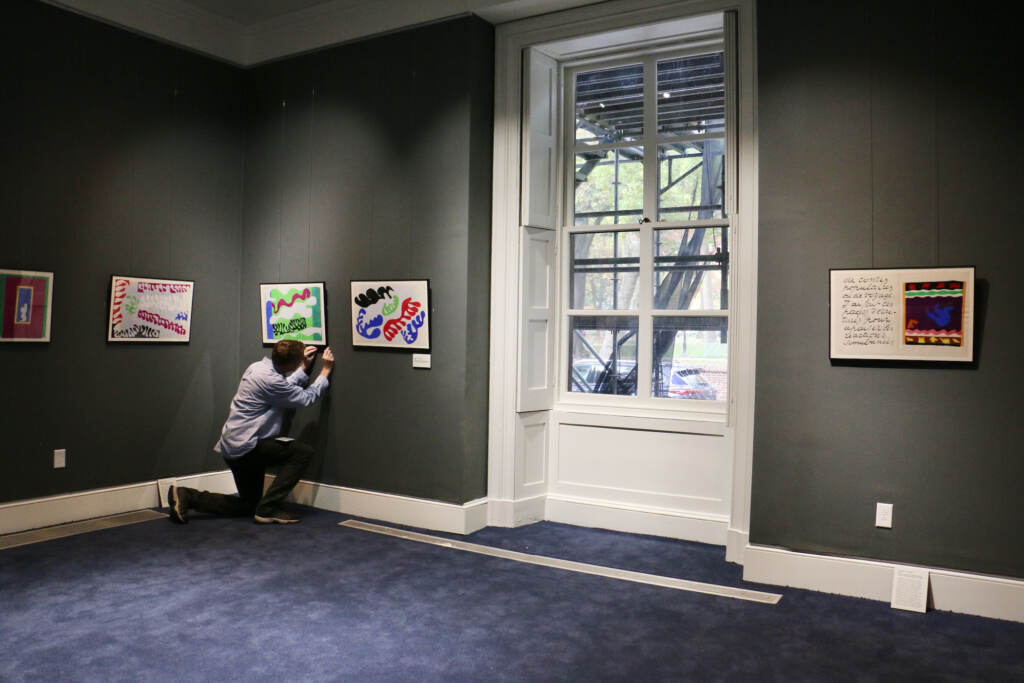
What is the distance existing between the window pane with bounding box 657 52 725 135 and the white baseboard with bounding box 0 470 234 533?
14.0 feet

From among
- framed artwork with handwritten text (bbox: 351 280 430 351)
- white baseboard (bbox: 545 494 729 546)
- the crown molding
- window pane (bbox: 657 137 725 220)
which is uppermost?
the crown molding

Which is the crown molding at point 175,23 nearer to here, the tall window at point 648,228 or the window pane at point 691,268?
the tall window at point 648,228

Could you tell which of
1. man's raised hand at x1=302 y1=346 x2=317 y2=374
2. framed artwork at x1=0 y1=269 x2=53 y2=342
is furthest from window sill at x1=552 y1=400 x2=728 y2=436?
framed artwork at x1=0 y1=269 x2=53 y2=342

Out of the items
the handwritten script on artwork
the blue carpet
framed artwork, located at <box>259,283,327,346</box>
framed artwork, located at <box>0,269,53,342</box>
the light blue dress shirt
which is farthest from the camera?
framed artwork, located at <box>259,283,327,346</box>

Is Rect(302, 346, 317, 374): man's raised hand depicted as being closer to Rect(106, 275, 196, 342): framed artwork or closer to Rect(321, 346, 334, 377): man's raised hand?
Rect(321, 346, 334, 377): man's raised hand

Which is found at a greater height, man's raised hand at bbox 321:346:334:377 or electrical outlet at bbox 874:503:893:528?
man's raised hand at bbox 321:346:334:377

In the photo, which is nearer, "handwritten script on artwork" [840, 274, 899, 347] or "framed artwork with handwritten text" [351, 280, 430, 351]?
"handwritten script on artwork" [840, 274, 899, 347]

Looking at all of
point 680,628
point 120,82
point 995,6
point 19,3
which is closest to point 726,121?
point 995,6

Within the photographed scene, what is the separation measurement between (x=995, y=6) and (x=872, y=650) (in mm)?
3031

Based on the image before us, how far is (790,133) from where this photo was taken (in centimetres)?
417

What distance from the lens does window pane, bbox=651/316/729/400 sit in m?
5.09

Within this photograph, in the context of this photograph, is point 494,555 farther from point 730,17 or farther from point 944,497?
point 730,17

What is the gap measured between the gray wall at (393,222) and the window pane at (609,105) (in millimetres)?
709

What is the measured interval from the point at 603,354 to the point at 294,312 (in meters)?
2.33
